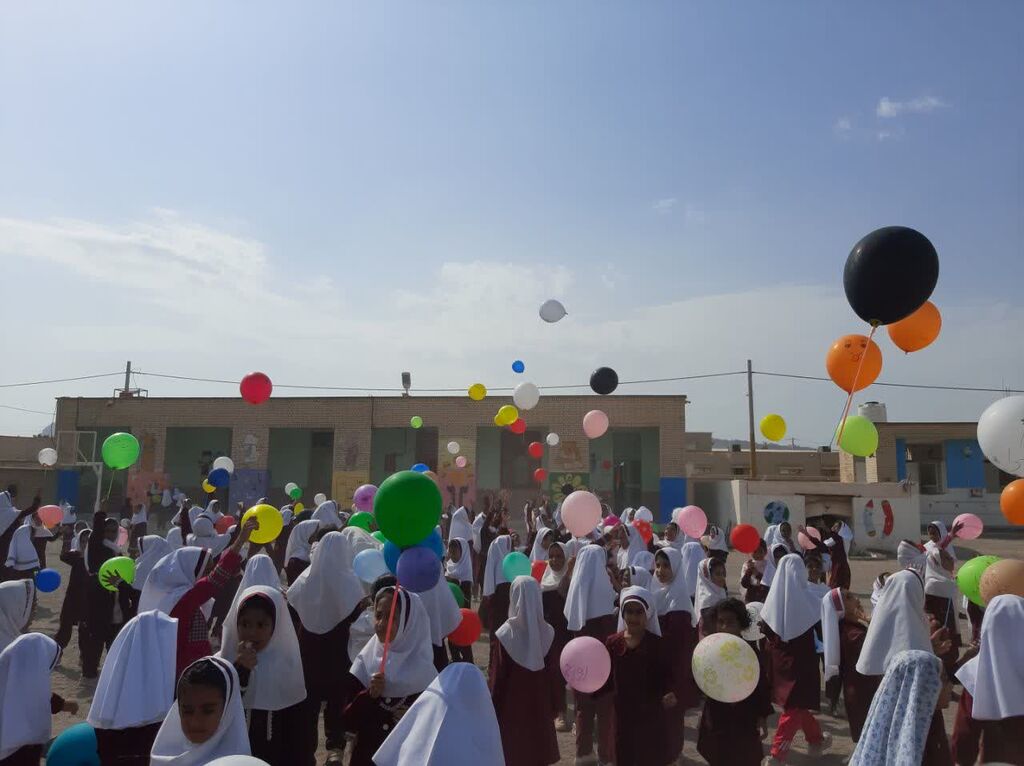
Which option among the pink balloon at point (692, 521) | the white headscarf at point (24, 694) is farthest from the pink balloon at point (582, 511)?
the white headscarf at point (24, 694)

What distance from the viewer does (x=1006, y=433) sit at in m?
6.35

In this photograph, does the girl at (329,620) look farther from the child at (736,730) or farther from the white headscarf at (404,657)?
the child at (736,730)

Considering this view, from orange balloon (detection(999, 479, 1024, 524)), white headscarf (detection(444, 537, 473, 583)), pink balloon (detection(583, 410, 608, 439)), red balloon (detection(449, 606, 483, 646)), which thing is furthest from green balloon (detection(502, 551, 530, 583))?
pink balloon (detection(583, 410, 608, 439))

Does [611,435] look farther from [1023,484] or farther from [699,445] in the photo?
[1023,484]

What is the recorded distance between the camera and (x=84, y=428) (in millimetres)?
30109

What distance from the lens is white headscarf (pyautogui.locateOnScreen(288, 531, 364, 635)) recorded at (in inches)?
188

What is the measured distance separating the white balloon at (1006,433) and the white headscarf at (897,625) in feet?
8.62

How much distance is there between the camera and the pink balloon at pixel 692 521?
9.85 m

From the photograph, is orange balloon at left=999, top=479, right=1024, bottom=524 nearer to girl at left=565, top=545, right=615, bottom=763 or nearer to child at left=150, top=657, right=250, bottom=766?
girl at left=565, top=545, right=615, bottom=763

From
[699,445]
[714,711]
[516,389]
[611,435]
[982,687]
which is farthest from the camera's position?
[699,445]

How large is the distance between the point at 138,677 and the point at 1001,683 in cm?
406

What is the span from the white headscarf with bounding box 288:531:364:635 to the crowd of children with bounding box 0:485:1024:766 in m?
0.01

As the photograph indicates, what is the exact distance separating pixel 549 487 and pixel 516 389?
40.3ft

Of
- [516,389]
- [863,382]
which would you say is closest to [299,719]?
[863,382]
